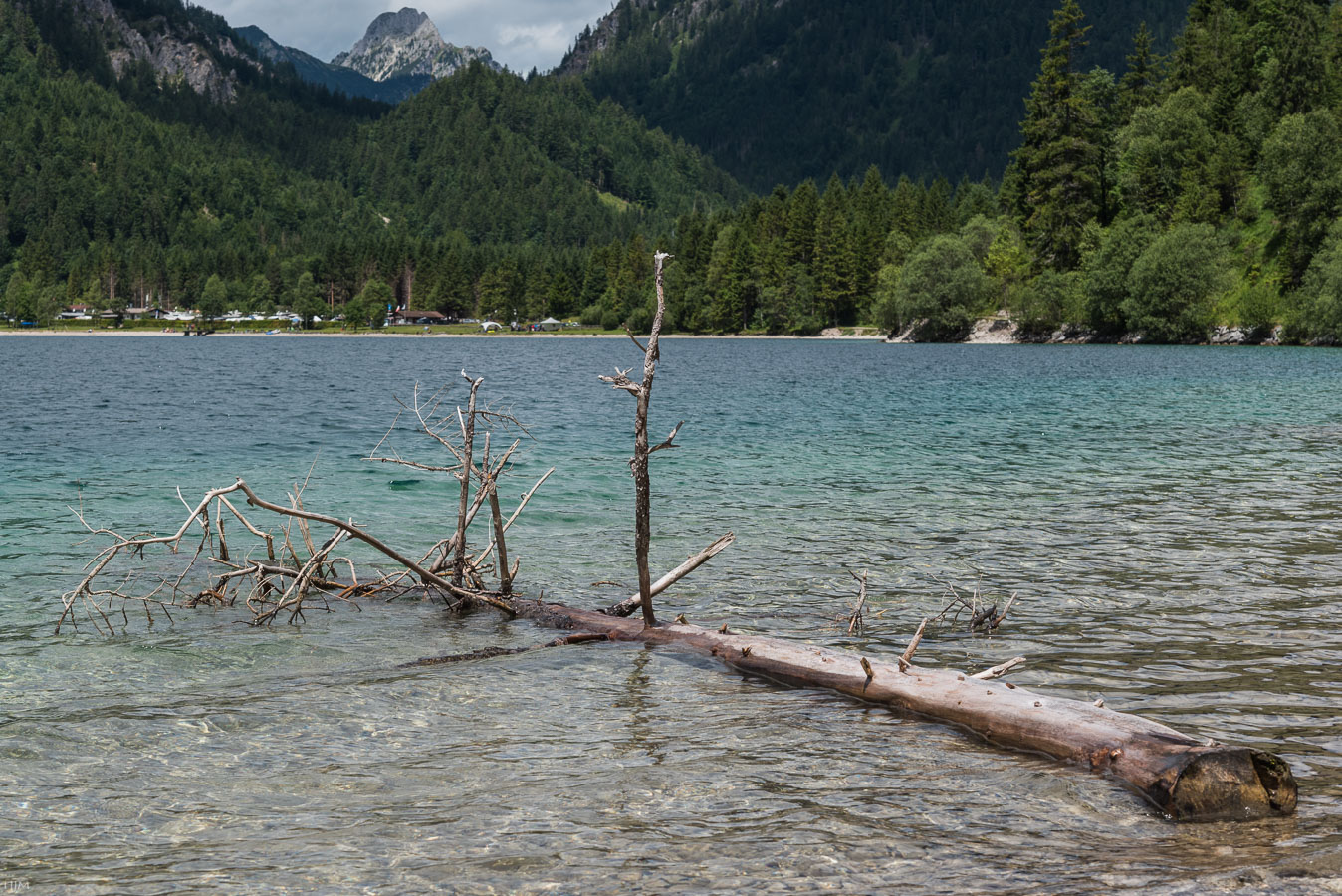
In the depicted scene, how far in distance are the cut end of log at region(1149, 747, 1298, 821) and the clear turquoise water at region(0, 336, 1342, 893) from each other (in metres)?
0.15

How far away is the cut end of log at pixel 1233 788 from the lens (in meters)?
6.91

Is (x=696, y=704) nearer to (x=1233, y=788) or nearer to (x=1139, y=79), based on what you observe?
(x=1233, y=788)

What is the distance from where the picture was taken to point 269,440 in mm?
36375

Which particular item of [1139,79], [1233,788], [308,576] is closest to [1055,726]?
[1233,788]

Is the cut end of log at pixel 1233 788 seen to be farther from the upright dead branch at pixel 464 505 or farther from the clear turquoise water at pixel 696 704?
the upright dead branch at pixel 464 505

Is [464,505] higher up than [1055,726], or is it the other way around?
[464,505]

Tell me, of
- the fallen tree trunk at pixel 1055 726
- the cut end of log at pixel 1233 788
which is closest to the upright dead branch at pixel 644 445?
the fallen tree trunk at pixel 1055 726

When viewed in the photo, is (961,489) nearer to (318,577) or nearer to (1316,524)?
(1316,524)

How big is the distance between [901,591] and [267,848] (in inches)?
385

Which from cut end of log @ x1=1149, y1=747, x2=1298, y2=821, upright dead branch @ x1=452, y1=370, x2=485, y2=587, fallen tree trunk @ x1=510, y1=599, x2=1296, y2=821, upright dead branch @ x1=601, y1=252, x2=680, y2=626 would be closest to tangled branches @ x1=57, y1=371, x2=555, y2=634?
upright dead branch @ x1=452, y1=370, x2=485, y2=587

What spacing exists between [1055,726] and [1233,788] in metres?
1.36

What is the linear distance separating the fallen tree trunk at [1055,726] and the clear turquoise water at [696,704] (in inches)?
7.5

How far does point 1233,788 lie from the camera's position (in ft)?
22.7

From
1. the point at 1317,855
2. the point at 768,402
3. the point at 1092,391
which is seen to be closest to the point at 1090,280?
the point at 1092,391
